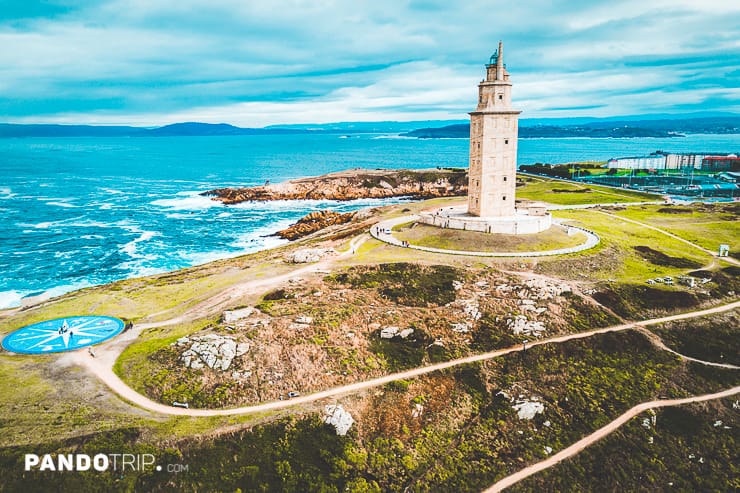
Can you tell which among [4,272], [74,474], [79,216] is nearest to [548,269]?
[74,474]

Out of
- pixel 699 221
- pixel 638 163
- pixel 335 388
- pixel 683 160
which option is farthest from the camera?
pixel 683 160

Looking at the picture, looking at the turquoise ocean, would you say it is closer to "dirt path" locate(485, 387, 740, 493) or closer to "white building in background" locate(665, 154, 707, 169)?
"dirt path" locate(485, 387, 740, 493)

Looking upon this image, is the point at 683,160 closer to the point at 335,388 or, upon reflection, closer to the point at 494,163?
the point at 494,163

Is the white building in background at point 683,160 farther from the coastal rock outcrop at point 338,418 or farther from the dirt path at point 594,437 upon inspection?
the coastal rock outcrop at point 338,418

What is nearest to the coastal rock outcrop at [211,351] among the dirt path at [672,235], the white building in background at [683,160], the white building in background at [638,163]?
the dirt path at [672,235]

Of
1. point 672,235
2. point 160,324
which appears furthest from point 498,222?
point 160,324

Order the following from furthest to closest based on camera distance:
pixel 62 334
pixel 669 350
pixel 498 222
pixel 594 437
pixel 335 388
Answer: pixel 498 222
pixel 669 350
pixel 62 334
pixel 335 388
pixel 594 437

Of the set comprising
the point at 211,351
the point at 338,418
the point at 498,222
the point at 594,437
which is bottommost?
the point at 594,437
